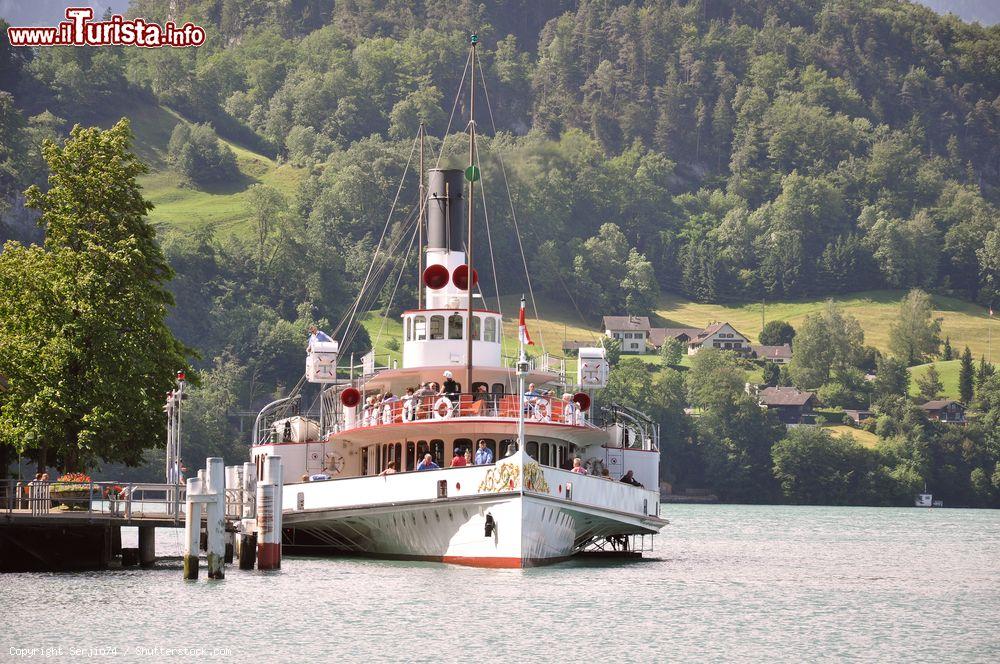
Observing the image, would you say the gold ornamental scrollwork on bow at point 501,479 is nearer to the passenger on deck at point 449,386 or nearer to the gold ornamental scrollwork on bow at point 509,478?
the gold ornamental scrollwork on bow at point 509,478

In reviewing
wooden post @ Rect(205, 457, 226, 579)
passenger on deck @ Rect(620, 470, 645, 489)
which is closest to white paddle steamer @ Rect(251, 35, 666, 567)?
passenger on deck @ Rect(620, 470, 645, 489)

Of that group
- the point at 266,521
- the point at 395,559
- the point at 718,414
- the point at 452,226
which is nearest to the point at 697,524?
the point at 452,226

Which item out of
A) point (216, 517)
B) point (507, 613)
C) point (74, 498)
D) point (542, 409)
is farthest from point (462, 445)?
point (507, 613)

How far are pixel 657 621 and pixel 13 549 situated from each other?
64.5 ft

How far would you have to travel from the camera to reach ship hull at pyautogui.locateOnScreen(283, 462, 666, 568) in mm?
52250

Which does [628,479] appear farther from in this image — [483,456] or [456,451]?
[483,456]

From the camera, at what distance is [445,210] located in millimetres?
65938

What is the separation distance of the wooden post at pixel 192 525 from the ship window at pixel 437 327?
45.2ft

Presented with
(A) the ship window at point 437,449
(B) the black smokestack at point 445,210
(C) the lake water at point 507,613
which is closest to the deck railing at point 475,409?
(A) the ship window at point 437,449

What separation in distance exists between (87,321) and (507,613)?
60.2ft

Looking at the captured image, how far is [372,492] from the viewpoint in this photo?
183ft

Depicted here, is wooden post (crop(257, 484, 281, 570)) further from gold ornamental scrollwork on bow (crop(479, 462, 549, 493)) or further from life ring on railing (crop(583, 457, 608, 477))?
life ring on railing (crop(583, 457, 608, 477))

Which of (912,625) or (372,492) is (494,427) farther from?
(912,625)

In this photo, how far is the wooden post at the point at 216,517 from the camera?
48188 mm
